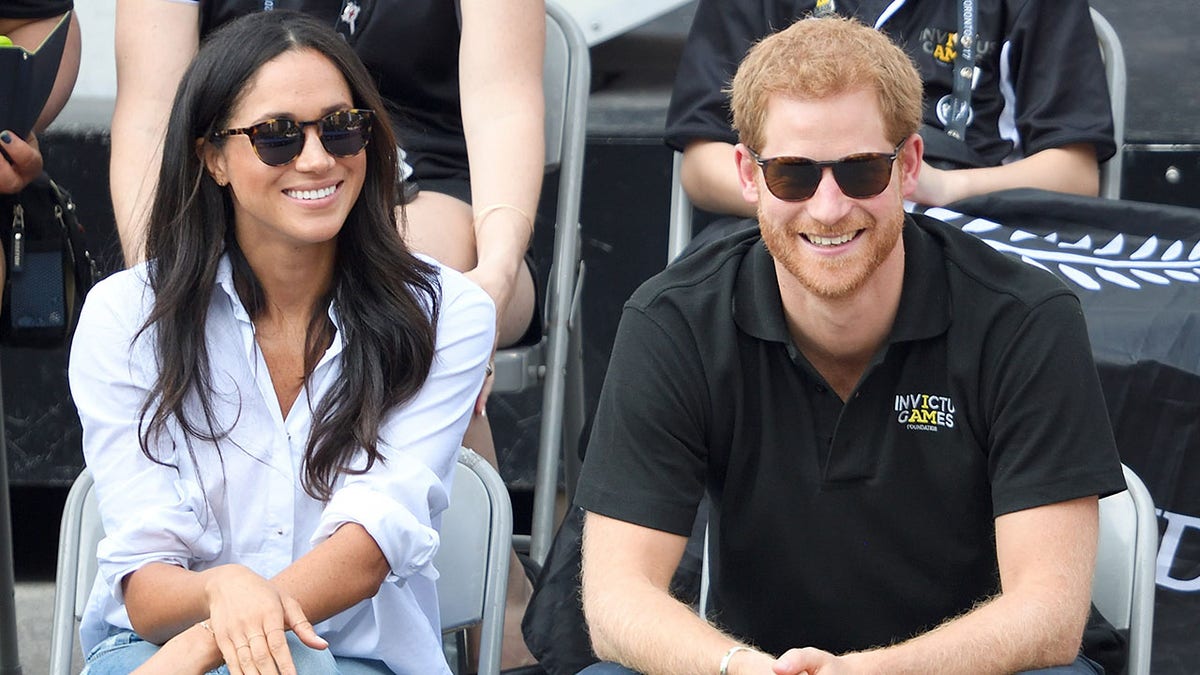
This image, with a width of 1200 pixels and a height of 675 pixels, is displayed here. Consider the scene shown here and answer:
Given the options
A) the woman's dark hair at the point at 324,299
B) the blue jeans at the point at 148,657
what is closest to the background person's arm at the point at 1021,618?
the blue jeans at the point at 148,657

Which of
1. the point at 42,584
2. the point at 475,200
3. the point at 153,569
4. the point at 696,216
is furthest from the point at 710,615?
the point at 42,584

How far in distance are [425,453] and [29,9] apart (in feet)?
5.01

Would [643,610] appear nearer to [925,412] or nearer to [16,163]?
[925,412]

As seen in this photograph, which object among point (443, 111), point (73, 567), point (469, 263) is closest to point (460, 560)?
point (73, 567)

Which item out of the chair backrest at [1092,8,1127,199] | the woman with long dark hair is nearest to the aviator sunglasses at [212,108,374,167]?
the woman with long dark hair

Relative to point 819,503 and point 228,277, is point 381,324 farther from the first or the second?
point 819,503

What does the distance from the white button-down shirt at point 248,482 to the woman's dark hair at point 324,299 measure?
24 millimetres

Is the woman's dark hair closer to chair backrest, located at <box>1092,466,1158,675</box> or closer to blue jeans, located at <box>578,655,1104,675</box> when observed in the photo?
blue jeans, located at <box>578,655,1104,675</box>

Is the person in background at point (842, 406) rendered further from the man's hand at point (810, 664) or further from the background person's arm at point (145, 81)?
the background person's arm at point (145, 81)

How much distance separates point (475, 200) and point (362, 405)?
0.77m

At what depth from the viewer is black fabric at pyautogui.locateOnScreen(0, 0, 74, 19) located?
10.8 feet

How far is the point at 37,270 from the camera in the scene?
3096 millimetres

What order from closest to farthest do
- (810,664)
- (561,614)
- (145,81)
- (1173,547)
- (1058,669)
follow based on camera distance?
(810,664), (1058,669), (561,614), (1173,547), (145,81)

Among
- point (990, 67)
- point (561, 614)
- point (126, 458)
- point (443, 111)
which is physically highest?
point (990, 67)
